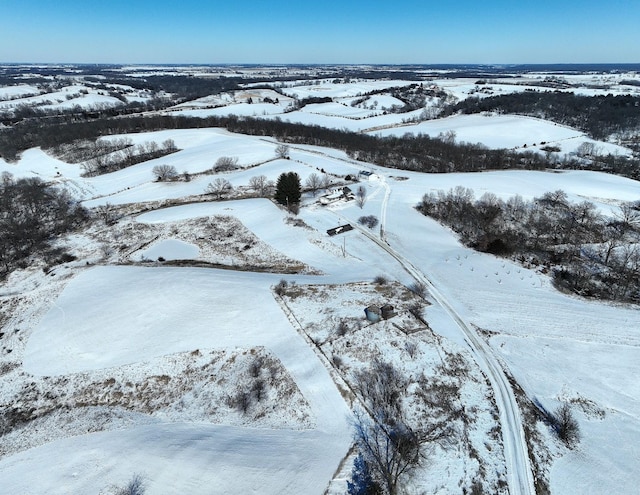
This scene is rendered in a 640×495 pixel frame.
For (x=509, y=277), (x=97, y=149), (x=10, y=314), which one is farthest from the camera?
(x=97, y=149)

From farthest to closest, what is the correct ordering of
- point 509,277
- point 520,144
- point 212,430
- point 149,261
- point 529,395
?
point 520,144
point 149,261
point 509,277
point 529,395
point 212,430

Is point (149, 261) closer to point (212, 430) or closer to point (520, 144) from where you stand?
point (212, 430)

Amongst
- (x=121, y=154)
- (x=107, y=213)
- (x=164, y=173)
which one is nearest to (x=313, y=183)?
(x=164, y=173)

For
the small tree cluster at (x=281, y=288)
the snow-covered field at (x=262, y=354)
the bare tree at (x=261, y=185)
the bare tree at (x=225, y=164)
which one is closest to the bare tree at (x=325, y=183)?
the bare tree at (x=261, y=185)

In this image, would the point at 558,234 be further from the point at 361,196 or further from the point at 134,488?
the point at 134,488

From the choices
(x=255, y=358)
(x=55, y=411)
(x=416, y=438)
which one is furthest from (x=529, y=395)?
(x=55, y=411)

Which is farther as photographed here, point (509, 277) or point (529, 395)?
point (509, 277)
